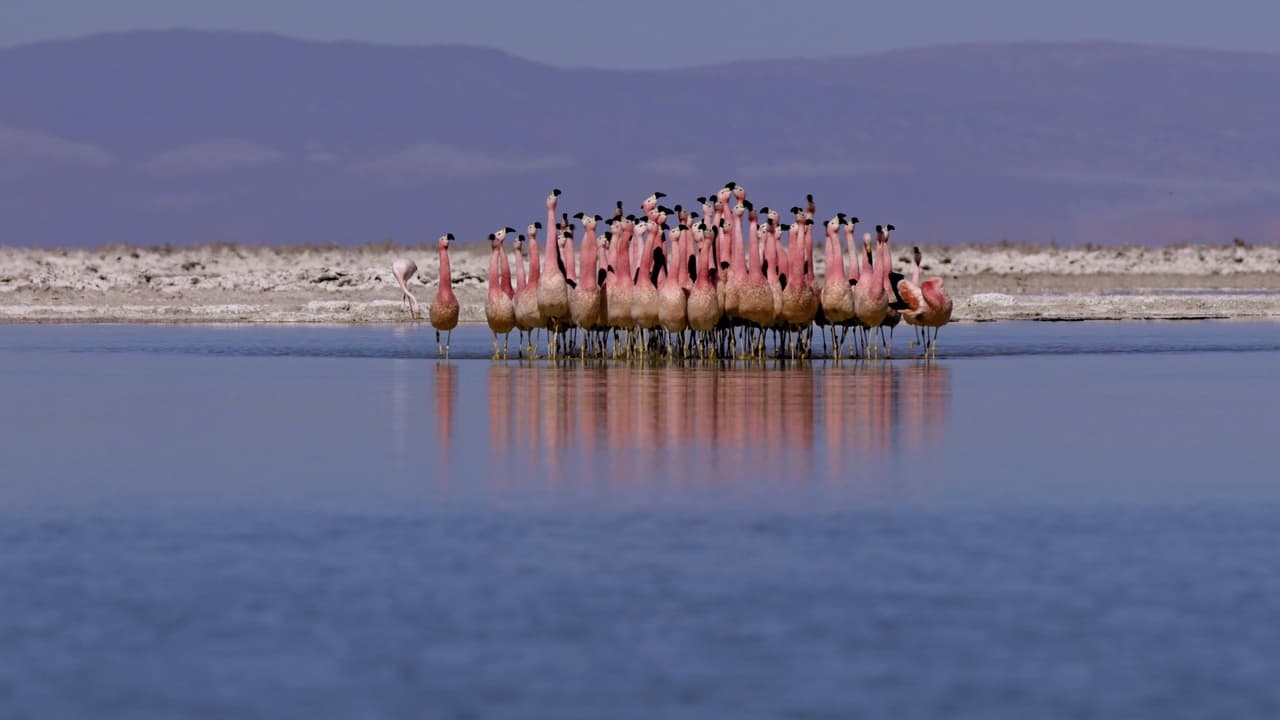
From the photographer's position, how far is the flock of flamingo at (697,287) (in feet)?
82.0

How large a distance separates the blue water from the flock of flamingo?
598 centimetres

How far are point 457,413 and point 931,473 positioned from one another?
566 centimetres

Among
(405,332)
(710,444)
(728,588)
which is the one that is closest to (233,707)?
(728,588)

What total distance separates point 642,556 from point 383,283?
42.0 meters

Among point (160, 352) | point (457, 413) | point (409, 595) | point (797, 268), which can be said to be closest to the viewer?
point (409, 595)

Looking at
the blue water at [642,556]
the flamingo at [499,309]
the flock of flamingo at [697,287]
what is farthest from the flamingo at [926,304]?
the blue water at [642,556]

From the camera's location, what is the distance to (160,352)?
94.2ft

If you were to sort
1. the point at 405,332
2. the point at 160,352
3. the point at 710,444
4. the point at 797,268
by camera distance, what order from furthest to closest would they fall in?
the point at 405,332 → the point at 160,352 → the point at 797,268 → the point at 710,444

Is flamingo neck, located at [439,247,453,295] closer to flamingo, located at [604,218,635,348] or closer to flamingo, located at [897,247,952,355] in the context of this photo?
flamingo, located at [604,218,635,348]

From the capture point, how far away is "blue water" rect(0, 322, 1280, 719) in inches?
286

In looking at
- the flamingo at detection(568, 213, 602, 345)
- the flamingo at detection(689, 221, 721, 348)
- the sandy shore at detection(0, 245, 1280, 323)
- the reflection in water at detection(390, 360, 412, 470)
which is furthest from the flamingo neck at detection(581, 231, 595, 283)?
the sandy shore at detection(0, 245, 1280, 323)

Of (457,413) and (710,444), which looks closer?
(710,444)

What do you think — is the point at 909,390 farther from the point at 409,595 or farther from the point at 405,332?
the point at 405,332

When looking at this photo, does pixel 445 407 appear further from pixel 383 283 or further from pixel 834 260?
pixel 383 283
